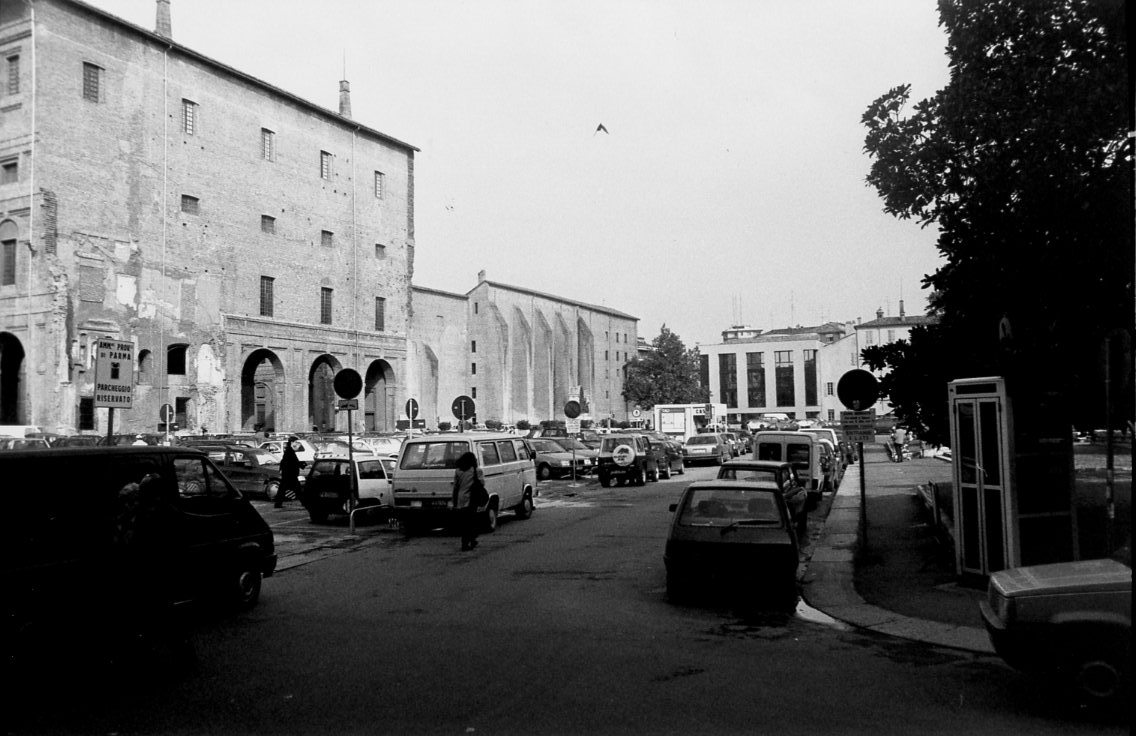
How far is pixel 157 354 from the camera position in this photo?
151ft

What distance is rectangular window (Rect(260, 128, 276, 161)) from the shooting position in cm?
5294

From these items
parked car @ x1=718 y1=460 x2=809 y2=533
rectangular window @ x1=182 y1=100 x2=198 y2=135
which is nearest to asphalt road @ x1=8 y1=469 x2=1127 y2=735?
parked car @ x1=718 y1=460 x2=809 y2=533

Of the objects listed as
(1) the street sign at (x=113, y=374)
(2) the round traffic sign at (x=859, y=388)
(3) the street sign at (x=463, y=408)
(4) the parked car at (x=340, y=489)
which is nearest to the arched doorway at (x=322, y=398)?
(3) the street sign at (x=463, y=408)

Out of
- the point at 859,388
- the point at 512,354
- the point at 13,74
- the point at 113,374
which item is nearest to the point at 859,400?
the point at 859,388

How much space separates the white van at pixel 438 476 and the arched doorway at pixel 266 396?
35187mm

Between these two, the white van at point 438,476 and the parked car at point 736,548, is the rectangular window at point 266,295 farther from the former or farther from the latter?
the parked car at point 736,548

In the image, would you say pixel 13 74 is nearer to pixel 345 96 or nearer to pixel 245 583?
pixel 345 96

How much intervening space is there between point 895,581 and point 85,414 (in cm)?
3981

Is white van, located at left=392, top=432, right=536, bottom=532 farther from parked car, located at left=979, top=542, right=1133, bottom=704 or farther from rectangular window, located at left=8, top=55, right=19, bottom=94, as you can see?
rectangular window, located at left=8, top=55, right=19, bottom=94

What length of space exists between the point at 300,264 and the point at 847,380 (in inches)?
1841

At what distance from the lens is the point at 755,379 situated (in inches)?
4464

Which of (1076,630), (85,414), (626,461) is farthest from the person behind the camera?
(85,414)

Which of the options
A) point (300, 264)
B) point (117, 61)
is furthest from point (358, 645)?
point (300, 264)

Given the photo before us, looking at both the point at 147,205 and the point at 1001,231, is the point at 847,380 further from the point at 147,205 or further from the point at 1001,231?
the point at 147,205
